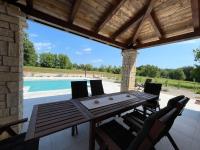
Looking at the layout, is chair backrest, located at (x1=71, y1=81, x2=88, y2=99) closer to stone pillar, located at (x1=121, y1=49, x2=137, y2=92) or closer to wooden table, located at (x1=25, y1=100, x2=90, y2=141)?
wooden table, located at (x1=25, y1=100, x2=90, y2=141)

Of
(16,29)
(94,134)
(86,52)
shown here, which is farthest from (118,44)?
(86,52)

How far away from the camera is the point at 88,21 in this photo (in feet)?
11.1

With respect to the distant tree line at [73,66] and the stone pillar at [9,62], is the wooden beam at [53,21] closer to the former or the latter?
the stone pillar at [9,62]

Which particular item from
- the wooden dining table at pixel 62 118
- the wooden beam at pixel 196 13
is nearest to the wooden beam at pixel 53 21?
the wooden dining table at pixel 62 118

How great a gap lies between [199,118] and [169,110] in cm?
339

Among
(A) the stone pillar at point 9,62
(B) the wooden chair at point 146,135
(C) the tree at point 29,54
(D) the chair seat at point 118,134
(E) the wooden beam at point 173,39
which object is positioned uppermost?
(C) the tree at point 29,54

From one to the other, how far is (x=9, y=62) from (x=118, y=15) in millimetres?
2863

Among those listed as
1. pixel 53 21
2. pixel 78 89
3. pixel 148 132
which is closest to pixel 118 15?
pixel 53 21

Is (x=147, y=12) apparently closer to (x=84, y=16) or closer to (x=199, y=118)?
(x=84, y=16)

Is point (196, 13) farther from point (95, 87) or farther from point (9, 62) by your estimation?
point (9, 62)

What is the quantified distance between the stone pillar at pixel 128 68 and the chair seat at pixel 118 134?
3.46 m

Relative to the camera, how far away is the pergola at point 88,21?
6.80ft

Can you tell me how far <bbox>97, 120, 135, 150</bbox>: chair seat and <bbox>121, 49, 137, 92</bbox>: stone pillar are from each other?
3462mm

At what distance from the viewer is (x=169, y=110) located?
52.9 inches
